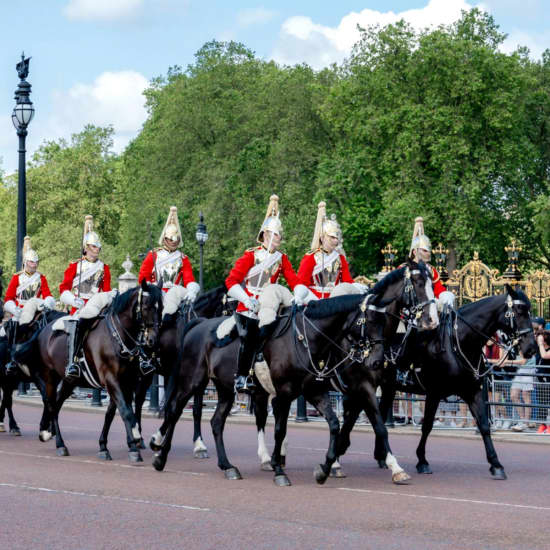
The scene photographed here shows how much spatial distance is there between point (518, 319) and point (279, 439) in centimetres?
325

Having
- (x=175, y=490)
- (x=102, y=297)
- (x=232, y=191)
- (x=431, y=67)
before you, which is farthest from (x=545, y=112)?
(x=175, y=490)

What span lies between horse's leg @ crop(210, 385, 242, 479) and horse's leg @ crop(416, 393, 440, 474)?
2.19 m

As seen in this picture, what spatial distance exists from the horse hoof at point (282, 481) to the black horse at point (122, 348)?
2459 millimetres

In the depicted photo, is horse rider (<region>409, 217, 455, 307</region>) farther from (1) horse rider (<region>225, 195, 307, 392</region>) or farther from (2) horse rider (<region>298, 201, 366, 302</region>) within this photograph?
(1) horse rider (<region>225, 195, 307, 392</region>)

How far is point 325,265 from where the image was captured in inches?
495

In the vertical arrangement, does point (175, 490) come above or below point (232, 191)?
below

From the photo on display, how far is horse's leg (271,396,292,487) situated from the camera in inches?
428

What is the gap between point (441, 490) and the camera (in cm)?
1072

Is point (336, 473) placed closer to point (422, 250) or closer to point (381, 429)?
point (381, 429)

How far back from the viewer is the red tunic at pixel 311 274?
40.8 ft

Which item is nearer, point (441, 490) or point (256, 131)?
point (441, 490)

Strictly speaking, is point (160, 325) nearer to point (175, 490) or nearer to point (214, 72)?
point (175, 490)

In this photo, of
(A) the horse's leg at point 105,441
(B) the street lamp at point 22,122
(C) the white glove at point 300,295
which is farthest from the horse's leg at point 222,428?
(B) the street lamp at point 22,122

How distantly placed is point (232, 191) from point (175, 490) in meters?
40.1
